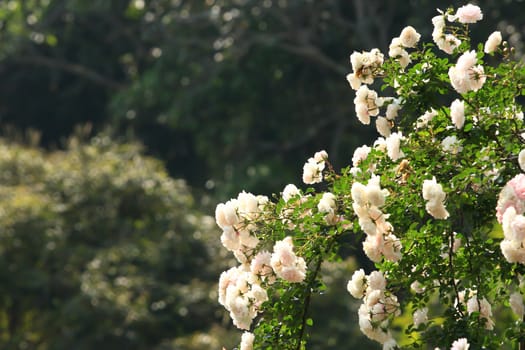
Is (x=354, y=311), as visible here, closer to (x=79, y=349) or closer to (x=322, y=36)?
(x=79, y=349)

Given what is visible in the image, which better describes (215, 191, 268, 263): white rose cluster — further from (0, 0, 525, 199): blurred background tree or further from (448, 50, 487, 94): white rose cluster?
(0, 0, 525, 199): blurred background tree

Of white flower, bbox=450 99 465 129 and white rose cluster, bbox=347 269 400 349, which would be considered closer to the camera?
white flower, bbox=450 99 465 129

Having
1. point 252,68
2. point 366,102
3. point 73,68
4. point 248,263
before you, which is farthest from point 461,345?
point 73,68

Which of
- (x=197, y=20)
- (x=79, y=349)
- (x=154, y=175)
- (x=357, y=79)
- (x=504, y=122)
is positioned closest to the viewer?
(x=504, y=122)

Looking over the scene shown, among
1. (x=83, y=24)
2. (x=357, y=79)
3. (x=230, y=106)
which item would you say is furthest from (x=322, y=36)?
(x=357, y=79)

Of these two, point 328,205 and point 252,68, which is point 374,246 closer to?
point 328,205

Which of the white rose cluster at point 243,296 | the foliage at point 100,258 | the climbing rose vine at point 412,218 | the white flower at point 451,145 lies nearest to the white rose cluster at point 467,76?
the climbing rose vine at point 412,218

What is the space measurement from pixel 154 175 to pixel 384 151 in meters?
7.84

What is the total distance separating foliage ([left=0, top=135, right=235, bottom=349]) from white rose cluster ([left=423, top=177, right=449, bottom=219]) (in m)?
6.24

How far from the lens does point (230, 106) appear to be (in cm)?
1546

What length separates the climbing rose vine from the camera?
3.30m

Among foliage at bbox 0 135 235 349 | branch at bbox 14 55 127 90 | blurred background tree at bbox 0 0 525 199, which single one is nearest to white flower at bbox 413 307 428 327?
foliage at bbox 0 135 235 349

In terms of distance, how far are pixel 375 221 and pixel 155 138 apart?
51.6 feet

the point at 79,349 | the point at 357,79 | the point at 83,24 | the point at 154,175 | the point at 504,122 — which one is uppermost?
the point at 83,24
